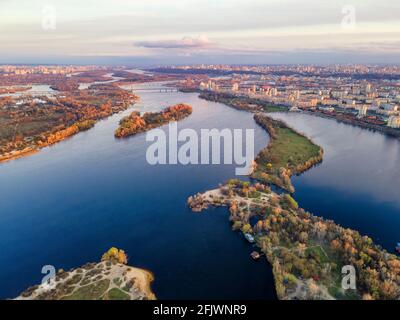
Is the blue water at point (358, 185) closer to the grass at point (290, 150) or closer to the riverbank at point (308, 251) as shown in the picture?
the grass at point (290, 150)

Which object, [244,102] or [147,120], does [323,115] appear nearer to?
[244,102]

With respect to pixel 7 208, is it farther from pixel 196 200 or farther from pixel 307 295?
pixel 307 295

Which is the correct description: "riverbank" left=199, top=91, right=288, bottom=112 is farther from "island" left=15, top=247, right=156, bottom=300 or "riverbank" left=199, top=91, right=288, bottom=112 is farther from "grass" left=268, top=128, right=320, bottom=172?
"island" left=15, top=247, right=156, bottom=300

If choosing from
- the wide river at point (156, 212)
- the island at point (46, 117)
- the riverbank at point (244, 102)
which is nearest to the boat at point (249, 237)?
the wide river at point (156, 212)

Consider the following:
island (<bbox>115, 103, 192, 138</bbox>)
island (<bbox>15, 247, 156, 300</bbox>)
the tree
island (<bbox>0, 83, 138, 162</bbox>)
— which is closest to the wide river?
the tree

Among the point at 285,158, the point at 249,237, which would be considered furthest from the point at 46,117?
Result: the point at 249,237

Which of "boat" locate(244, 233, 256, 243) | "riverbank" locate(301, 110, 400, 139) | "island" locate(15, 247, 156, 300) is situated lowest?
"island" locate(15, 247, 156, 300)

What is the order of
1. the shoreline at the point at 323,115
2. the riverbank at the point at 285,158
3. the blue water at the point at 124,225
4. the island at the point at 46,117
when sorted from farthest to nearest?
1. the shoreline at the point at 323,115
2. the island at the point at 46,117
3. the riverbank at the point at 285,158
4. the blue water at the point at 124,225
